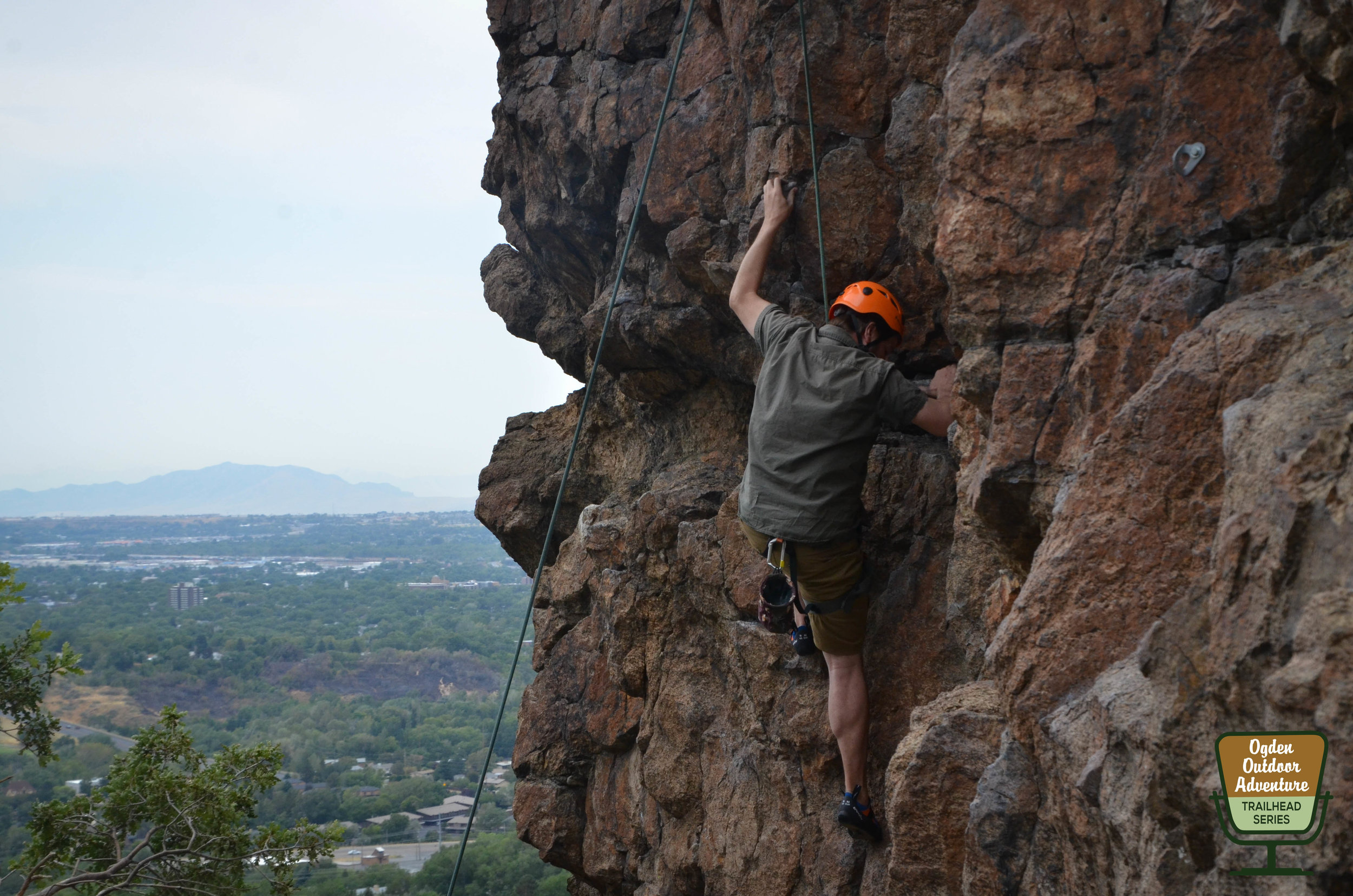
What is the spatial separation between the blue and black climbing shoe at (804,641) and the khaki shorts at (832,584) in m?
0.26

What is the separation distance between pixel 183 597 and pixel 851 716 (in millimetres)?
77619

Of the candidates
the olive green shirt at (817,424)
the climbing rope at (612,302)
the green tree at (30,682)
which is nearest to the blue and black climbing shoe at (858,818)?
the olive green shirt at (817,424)

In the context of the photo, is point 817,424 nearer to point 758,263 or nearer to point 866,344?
point 866,344

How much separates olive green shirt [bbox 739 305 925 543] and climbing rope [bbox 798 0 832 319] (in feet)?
1.48

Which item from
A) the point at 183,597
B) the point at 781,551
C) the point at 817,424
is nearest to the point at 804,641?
the point at 781,551

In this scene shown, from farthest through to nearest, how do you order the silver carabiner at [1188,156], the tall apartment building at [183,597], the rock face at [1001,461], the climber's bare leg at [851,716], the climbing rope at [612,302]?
the tall apartment building at [183,597], the climbing rope at [612,302], the climber's bare leg at [851,716], the silver carabiner at [1188,156], the rock face at [1001,461]

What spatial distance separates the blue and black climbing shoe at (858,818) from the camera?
479 cm

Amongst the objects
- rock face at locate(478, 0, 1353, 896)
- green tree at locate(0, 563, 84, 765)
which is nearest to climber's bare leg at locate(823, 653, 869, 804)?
rock face at locate(478, 0, 1353, 896)

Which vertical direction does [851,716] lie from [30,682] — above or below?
above

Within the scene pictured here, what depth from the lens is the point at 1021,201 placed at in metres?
3.87

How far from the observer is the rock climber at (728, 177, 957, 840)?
4.60m

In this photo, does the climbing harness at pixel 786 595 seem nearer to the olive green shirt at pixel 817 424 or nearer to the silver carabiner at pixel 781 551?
the silver carabiner at pixel 781 551

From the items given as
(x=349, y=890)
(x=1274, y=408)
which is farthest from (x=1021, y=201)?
(x=349, y=890)

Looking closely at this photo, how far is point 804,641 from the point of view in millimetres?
5352
